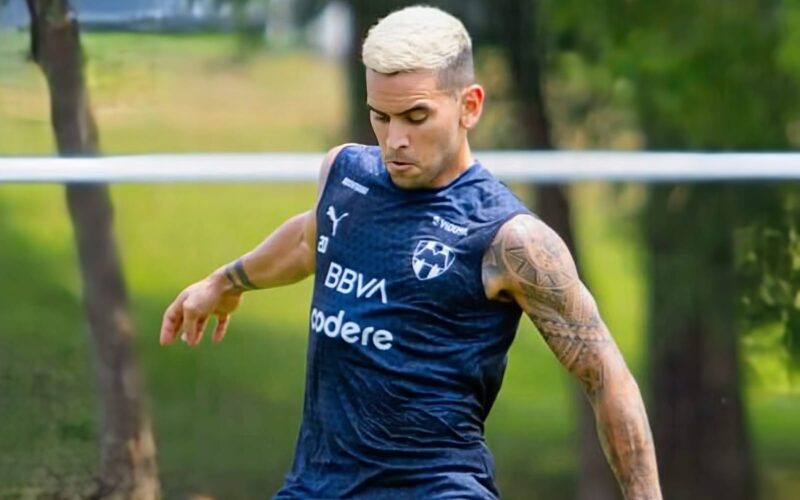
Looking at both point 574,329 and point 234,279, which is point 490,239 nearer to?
point 574,329

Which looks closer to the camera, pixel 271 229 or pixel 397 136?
pixel 397 136

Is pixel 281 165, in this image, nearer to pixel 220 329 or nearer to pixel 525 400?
pixel 525 400

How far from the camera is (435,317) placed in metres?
2.93

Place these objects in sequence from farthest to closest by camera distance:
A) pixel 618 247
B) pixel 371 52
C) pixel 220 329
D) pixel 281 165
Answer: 1. pixel 618 247
2. pixel 281 165
3. pixel 220 329
4. pixel 371 52

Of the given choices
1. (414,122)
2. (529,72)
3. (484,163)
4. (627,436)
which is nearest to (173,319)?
(414,122)

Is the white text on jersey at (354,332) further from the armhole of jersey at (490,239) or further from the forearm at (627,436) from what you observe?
the forearm at (627,436)

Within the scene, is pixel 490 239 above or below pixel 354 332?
above

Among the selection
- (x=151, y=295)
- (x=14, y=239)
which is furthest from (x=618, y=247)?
(x=14, y=239)

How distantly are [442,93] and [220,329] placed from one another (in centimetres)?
89

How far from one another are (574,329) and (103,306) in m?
3.04

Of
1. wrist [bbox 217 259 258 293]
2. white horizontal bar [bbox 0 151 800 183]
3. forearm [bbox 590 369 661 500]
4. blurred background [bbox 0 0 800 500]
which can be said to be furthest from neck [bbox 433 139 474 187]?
blurred background [bbox 0 0 800 500]

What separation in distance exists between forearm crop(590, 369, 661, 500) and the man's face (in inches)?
18.9

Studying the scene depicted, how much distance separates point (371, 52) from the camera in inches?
112

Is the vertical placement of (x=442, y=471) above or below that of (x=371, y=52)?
below
